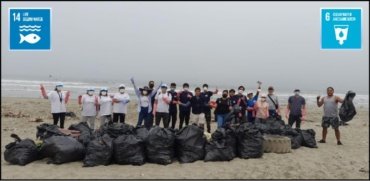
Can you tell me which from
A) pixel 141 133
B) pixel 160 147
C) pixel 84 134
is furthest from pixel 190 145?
pixel 84 134

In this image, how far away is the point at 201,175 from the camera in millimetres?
6488

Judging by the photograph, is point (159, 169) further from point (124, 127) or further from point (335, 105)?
point (335, 105)

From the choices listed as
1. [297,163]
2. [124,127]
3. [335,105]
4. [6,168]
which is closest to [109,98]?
[124,127]

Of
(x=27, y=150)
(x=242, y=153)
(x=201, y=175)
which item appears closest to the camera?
(x=201, y=175)

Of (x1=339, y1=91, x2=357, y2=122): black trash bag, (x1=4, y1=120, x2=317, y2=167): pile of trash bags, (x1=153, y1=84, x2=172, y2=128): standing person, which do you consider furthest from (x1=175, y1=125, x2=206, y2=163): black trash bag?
(x1=339, y1=91, x2=357, y2=122): black trash bag

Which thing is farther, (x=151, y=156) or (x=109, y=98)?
(x=109, y=98)

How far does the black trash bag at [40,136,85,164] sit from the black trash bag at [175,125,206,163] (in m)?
1.65

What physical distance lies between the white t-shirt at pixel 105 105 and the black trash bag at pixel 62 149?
2359 millimetres

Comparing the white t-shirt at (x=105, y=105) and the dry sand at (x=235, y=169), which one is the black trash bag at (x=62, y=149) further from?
the white t-shirt at (x=105, y=105)

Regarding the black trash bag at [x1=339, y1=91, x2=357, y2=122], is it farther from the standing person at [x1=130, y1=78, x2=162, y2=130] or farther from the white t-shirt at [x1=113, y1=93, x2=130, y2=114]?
the white t-shirt at [x1=113, y1=93, x2=130, y2=114]

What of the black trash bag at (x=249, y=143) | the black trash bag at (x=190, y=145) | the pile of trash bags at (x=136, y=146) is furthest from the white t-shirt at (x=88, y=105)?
the black trash bag at (x=249, y=143)

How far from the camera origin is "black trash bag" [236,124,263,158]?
7.71 m

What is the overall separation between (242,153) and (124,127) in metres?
2.20

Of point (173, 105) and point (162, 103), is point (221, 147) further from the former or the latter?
point (173, 105)
